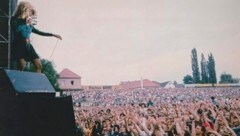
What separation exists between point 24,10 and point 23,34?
180 millimetres

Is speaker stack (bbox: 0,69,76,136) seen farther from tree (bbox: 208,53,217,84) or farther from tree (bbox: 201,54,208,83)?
tree (bbox: 201,54,208,83)

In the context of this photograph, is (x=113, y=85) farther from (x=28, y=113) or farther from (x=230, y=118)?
(x=28, y=113)

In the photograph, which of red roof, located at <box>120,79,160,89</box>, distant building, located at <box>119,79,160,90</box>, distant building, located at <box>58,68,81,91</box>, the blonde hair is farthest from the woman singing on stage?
red roof, located at <box>120,79,160,89</box>

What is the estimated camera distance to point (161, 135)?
3.89 m

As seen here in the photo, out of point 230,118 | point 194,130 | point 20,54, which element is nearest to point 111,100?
point 230,118

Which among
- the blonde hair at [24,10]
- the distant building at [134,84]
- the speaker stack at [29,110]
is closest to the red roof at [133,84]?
the distant building at [134,84]

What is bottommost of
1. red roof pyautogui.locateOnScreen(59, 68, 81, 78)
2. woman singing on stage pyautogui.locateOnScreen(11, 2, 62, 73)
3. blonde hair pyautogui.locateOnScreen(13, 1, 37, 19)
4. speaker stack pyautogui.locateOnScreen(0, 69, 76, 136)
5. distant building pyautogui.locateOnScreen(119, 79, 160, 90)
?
speaker stack pyautogui.locateOnScreen(0, 69, 76, 136)

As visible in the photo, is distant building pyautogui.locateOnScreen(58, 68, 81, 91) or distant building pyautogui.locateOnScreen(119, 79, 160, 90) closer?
distant building pyautogui.locateOnScreen(58, 68, 81, 91)

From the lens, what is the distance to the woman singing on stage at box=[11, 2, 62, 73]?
6.99 feet

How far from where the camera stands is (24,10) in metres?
2.11

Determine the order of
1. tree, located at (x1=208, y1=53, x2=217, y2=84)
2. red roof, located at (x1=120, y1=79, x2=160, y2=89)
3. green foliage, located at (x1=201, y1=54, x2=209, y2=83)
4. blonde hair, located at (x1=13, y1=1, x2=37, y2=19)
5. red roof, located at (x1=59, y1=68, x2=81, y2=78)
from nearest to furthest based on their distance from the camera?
blonde hair, located at (x1=13, y1=1, x2=37, y2=19)
tree, located at (x1=208, y1=53, x2=217, y2=84)
green foliage, located at (x1=201, y1=54, x2=209, y2=83)
red roof, located at (x1=59, y1=68, x2=81, y2=78)
red roof, located at (x1=120, y1=79, x2=160, y2=89)

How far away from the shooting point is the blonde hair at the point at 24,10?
2090 millimetres

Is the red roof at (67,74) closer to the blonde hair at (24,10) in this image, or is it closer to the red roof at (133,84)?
the red roof at (133,84)

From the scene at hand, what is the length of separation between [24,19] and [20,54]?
0.26 meters
